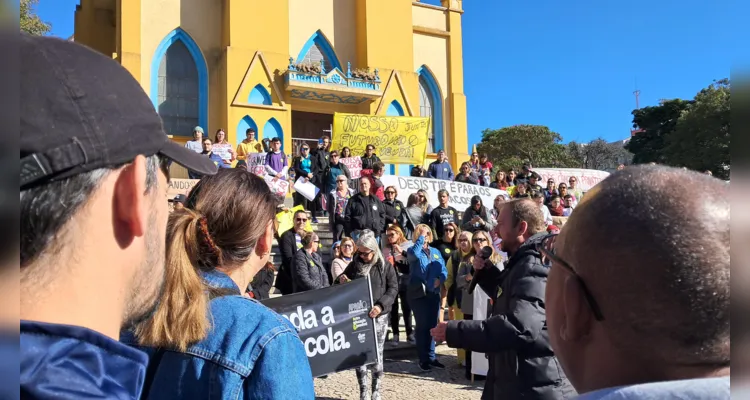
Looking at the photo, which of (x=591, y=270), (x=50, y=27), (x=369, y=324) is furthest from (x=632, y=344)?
(x=50, y=27)

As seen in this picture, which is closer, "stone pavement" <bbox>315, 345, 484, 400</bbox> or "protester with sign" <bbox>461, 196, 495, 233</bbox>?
"stone pavement" <bbox>315, 345, 484, 400</bbox>

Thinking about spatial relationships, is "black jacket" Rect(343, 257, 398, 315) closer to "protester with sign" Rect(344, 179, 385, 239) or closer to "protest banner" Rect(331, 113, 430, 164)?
"protester with sign" Rect(344, 179, 385, 239)

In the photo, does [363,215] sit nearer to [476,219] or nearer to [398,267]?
[398,267]

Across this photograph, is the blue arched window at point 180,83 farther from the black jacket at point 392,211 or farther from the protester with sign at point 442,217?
the protester with sign at point 442,217

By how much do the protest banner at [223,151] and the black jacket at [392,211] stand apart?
411cm

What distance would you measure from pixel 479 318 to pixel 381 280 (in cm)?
136

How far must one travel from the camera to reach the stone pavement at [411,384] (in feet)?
20.6

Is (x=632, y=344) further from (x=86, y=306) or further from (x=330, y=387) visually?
(x=330, y=387)

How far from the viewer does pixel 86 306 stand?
94cm

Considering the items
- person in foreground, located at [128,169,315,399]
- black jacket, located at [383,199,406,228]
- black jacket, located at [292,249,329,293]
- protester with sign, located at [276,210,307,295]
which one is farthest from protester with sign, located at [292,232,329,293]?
person in foreground, located at [128,169,315,399]

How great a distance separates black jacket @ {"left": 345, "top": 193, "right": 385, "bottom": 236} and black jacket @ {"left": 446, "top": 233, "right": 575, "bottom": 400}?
270 inches

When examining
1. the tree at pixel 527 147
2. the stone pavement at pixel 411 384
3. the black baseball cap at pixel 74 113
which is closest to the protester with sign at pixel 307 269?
the stone pavement at pixel 411 384

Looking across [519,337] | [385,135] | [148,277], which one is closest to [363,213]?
[519,337]

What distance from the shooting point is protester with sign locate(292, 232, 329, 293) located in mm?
6949
